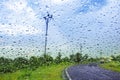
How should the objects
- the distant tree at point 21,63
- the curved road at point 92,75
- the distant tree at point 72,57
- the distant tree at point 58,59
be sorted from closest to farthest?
the curved road at point 92,75 → the distant tree at point 21,63 → the distant tree at point 58,59 → the distant tree at point 72,57

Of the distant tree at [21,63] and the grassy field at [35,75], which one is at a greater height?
the distant tree at [21,63]

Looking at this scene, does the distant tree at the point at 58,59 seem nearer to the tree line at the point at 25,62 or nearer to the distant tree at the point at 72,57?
the tree line at the point at 25,62

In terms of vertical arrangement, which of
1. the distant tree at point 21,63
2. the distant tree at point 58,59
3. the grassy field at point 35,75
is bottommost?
the grassy field at point 35,75

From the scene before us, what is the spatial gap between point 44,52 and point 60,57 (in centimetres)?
983

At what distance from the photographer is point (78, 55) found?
90062mm

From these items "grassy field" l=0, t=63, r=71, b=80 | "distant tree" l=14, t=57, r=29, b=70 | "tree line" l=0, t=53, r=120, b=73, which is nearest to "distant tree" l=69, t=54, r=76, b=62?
"tree line" l=0, t=53, r=120, b=73

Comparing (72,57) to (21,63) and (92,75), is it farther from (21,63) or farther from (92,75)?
(92,75)

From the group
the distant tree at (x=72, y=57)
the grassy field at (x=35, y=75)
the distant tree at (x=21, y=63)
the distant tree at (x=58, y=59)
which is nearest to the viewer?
the grassy field at (x=35, y=75)

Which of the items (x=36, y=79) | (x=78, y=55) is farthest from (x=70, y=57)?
(x=36, y=79)

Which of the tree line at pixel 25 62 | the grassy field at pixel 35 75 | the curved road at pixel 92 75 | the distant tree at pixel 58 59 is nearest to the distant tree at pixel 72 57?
the tree line at pixel 25 62

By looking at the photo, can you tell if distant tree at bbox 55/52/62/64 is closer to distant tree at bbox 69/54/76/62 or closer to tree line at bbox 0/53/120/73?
tree line at bbox 0/53/120/73

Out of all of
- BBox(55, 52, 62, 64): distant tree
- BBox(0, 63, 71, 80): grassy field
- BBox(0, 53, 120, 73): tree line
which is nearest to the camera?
BBox(0, 63, 71, 80): grassy field

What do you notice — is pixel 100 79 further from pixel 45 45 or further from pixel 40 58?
pixel 45 45

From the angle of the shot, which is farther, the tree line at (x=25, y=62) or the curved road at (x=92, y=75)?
the tree line at (x=25, y=62)
